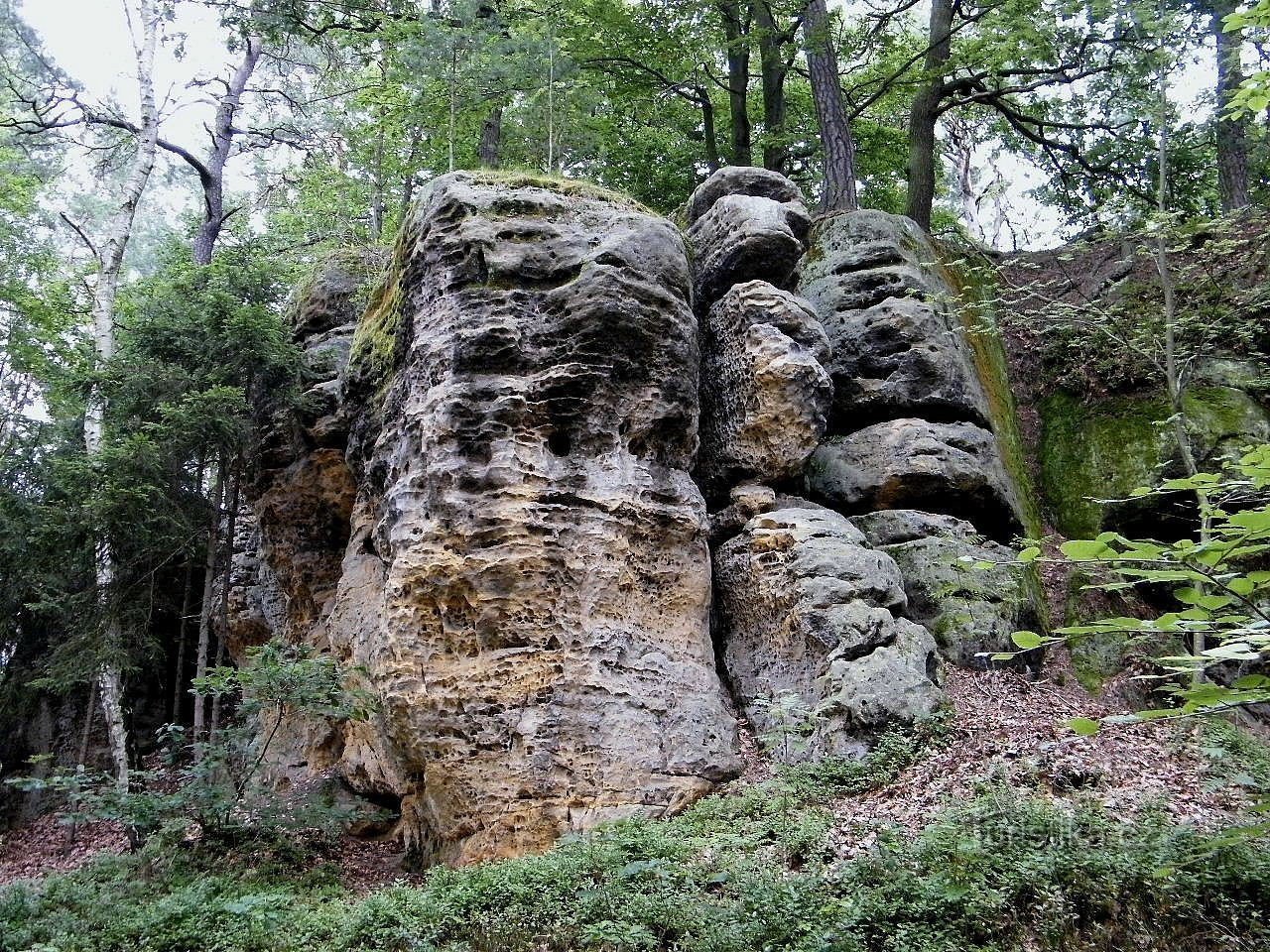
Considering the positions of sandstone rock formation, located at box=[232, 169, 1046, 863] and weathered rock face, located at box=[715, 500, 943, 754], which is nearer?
weathered rock face, located at box=[715, 500, 943, 754]

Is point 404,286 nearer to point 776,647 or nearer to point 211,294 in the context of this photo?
point 211,294

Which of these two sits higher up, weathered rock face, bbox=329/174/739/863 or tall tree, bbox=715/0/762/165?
tall tree, bbox=715/0/762/165

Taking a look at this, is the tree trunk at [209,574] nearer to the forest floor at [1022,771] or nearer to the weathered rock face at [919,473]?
the forest floor at [1022,771]

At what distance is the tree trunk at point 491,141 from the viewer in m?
13.9

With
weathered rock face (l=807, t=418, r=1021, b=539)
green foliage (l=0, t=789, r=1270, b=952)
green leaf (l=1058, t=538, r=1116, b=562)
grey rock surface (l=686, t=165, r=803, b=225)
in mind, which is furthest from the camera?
grey rock surface (l=686, t=165, r=803, b=225)

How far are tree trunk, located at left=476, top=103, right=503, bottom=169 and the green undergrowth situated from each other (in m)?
10.8

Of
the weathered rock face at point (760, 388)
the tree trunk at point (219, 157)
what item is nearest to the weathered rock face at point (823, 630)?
the weathered rock face at point (760, 388)

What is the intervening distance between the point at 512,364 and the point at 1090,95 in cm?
1148

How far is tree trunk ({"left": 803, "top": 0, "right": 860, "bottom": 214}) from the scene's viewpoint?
43.6 feet

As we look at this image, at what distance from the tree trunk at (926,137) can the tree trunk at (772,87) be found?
7.20ft

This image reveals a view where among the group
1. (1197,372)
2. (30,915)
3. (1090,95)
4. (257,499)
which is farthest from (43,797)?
(1090,95)

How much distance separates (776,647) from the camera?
870 centimetres

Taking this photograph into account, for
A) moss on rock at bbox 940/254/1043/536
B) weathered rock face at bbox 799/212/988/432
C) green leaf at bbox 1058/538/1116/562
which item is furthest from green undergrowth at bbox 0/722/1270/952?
moss on rock at bbox 940/254/1043/536

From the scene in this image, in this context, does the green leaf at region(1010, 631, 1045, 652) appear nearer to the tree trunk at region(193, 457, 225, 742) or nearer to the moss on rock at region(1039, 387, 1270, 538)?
the moss on rock at region(1039, 387, 1270, 538)
